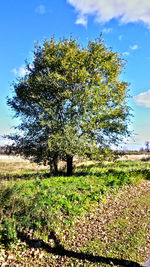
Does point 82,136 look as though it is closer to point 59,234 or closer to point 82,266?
point 59,234

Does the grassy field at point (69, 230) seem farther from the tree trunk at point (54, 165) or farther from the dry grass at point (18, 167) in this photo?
the dry grass at point (18, 167)

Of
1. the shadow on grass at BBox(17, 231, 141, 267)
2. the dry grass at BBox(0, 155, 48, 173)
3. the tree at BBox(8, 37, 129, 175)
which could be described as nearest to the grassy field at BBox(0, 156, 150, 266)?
the shadow on grass at BBox(17, 231, 141, 267)

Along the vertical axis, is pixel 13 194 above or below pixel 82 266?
above

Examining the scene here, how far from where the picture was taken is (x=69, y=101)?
16.9 m

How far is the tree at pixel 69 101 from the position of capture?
15.9 m

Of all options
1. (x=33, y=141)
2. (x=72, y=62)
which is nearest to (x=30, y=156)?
(x=33, y=141)

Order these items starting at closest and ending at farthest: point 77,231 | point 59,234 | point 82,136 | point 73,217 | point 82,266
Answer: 1. point 82,266
2. point 59,234
3. point 77,231
4. point 73,217
5. point 82,136

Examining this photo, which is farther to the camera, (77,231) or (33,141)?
(33,141)

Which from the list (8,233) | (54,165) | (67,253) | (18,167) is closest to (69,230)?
(67,253)

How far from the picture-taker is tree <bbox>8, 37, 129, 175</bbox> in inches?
624

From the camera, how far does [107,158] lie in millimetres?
18000

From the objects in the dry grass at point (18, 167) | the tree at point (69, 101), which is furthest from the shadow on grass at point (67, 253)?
the dry grass at point (18, 167)

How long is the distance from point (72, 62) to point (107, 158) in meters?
8.67

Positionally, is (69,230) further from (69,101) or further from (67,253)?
(69,101)
